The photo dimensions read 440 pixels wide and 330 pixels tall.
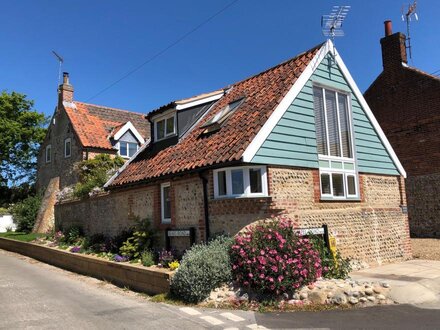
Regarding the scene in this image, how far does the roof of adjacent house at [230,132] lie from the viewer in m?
10.5

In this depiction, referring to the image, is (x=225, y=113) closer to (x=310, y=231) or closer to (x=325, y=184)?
(x=325, y=184)

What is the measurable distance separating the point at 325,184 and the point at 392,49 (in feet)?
44.2

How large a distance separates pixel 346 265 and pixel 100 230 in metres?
10.0

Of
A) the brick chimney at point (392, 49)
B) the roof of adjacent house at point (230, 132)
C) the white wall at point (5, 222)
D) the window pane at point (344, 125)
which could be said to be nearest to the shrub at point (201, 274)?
the roof of adjacent house at point (230, 132)

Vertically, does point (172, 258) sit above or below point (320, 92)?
below

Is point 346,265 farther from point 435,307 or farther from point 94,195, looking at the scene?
point 94,195

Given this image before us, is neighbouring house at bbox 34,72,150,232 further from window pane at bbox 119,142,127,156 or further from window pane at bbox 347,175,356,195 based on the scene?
window pane at bbox 347,175,356,195

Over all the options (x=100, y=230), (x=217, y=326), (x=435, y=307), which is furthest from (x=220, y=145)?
(x=100, y=230)

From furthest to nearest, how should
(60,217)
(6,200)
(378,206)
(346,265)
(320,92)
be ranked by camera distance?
(6,200) < (60,217) < (378,206) < (320,92) < (346,265)

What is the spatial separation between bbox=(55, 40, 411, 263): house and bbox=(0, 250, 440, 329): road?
2.69 m

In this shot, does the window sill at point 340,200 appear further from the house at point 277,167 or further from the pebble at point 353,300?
the pebble at point 353,300

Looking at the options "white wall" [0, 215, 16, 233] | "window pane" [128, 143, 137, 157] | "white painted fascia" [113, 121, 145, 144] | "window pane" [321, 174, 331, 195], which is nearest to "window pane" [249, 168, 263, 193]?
"window pane" [321, 174, 331, 195]

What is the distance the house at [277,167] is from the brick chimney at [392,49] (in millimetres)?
9815

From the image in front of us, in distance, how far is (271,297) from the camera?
8.49 meters
